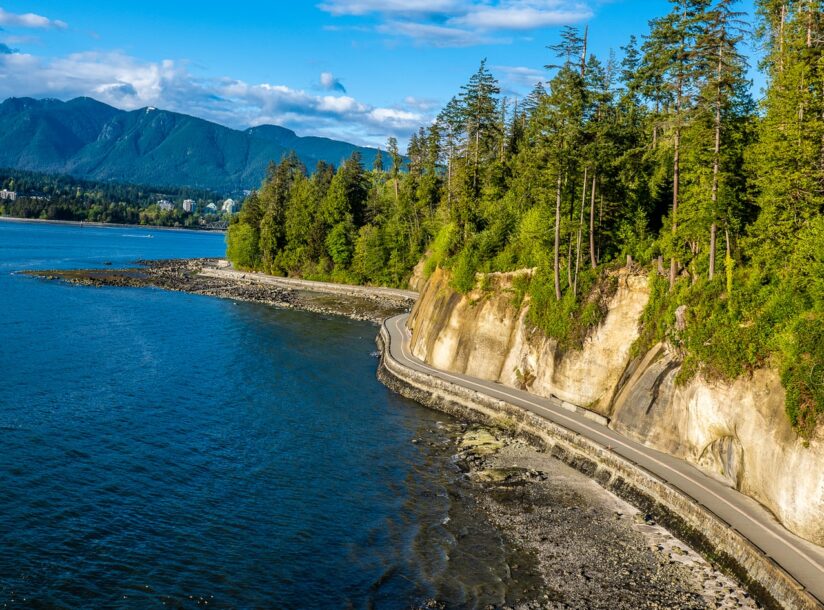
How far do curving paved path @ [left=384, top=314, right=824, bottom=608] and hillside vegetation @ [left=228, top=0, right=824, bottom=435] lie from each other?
3658 millimetres

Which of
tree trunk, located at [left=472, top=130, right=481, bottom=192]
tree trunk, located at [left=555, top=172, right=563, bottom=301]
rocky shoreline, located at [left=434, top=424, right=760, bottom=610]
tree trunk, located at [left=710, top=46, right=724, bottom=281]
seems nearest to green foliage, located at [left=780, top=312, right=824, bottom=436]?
rocky shoreline, located at [left=434, top=424, right=760, bottom=610]

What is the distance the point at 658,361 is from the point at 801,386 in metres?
8.99

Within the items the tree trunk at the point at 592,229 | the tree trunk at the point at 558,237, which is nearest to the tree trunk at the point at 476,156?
the tree trunk at the point at 558,237

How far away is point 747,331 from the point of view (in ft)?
84.0

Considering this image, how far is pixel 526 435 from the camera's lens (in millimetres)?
34344

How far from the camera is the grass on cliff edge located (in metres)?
21.6

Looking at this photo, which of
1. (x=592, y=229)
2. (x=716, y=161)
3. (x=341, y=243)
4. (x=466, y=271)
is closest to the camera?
(x=716, y=161)

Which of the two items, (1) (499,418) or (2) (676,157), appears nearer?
(2) (676,157)

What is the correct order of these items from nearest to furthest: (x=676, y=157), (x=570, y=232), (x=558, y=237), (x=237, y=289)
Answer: (x=676, y=157) → (x=558, y=237) → (x=570, y=232) → (x=237, y=289)

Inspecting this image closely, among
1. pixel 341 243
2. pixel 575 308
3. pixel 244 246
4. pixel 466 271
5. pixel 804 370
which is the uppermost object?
pixel 341 243

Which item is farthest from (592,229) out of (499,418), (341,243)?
(341,243)

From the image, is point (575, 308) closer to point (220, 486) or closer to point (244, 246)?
point (220, 486)

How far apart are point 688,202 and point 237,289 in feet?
252

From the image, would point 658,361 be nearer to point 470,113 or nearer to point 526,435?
point 526,435
